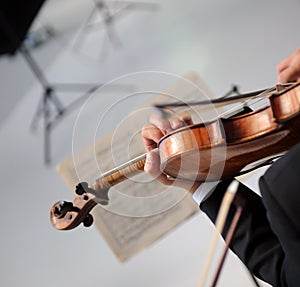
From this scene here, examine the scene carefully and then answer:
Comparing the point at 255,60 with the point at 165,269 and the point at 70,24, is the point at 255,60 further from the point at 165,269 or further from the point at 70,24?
the point at 70,24

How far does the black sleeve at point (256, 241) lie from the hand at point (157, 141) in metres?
0.07

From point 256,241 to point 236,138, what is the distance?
6.8 inches

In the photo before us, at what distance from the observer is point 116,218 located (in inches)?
52.1

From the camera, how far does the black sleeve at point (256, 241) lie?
63 centimetres

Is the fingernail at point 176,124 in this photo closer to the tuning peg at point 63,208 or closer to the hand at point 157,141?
the hand at point 157,141

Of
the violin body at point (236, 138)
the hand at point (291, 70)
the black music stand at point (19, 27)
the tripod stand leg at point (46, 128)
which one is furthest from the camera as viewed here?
the tripod stand leg at point (46, 128)

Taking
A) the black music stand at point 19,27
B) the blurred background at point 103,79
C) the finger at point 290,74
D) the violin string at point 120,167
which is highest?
the black music stand at point 19,27

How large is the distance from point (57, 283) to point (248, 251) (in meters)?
0.82

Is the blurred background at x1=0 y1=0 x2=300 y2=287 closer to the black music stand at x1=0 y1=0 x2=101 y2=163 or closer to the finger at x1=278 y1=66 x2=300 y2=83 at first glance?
the black music stand at x1=0 y1=0 x2=101 y2=163

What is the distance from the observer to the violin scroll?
72 cm

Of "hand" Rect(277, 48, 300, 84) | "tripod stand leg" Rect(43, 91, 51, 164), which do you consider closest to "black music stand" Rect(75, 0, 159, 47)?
"tripod stand leg" Rect(43, 91, 51, 164)

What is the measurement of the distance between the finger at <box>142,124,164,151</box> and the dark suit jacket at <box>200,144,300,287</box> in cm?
14

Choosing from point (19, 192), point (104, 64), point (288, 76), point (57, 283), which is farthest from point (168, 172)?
point (104, 64)

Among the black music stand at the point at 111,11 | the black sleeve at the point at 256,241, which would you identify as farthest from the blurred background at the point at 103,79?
the black sleeve at the point at 256,241
